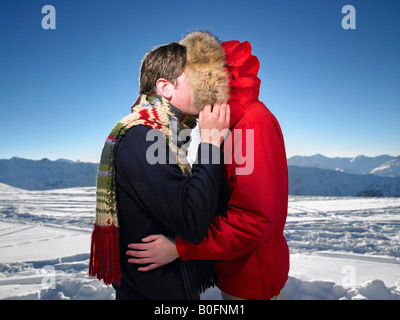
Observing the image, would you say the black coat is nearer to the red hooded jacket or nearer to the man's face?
the red hooded jacket

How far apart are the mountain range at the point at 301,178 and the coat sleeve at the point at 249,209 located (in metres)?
15.5

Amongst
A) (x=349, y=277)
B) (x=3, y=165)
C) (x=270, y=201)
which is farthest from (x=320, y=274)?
(x=3, y=165)

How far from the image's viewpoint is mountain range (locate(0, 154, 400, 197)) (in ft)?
57.9

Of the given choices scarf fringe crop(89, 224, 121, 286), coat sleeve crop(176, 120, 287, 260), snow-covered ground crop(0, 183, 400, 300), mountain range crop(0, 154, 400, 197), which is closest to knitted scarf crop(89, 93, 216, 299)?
scarf fringe crop(89, 224, 121, 286)

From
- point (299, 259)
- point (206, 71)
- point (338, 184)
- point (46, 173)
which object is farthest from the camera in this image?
point (46, 173)

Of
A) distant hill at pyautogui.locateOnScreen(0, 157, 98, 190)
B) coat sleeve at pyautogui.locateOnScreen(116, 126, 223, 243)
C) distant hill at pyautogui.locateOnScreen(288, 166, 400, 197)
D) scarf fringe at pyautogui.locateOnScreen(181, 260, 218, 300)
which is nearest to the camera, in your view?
coat sleeve at pyautogui.locateOnScreen(116, 126, 223, 243)

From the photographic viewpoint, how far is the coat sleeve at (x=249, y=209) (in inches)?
43.2

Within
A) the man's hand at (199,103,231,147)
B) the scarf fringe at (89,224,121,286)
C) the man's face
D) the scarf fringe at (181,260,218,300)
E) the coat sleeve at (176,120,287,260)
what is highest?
the man's face

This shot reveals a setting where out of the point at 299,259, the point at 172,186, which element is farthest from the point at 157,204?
the point at 299,259

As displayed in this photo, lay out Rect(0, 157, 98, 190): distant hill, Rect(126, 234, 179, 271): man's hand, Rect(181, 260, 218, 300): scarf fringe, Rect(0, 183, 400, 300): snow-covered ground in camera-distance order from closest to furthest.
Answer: Rect(126, 234, 179, 271): man's hand → Rect(181, 260, 218, 300): scarf fringe → Rect(0, 183, 400, 300): snow-covered ground → Rect(0, 157, 98, 190): distant hill

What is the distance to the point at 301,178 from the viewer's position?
65.7 feet

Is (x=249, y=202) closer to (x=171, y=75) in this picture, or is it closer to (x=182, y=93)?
(x=182, y=93)

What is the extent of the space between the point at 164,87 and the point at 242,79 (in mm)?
414

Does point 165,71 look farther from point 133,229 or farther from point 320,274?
point 320,274
